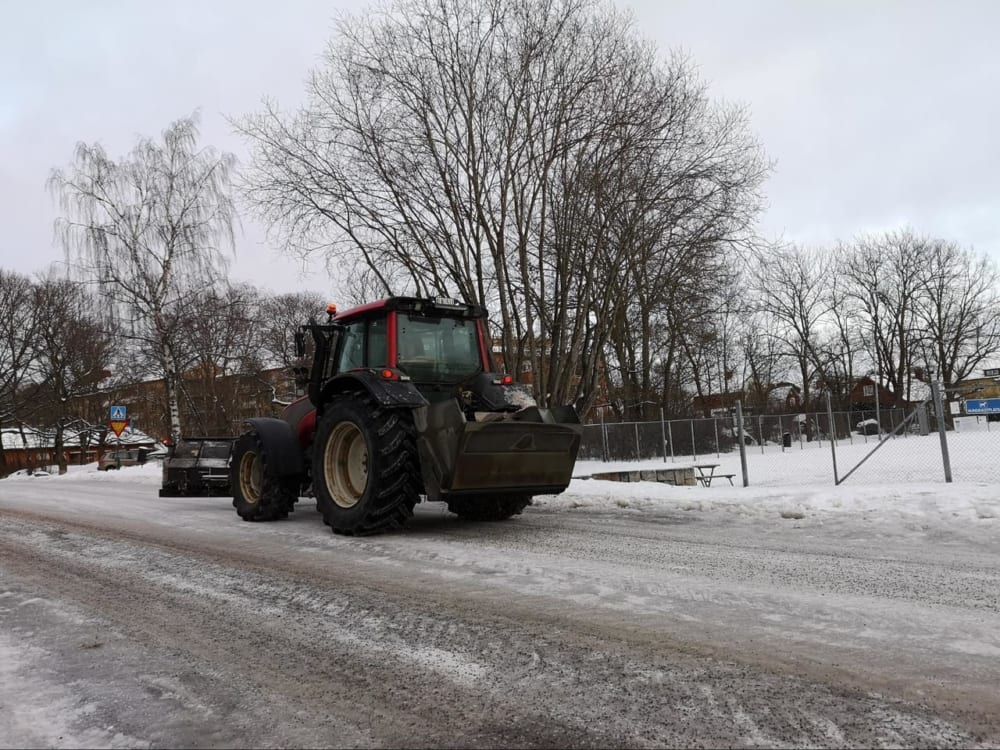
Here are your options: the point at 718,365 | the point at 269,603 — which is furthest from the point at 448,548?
the point at 718,365

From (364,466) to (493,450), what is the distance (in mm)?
1590

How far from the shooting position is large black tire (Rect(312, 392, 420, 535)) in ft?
22.0

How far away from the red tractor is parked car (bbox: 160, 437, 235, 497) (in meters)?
4.94

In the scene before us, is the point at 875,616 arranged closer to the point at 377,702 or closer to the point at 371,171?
the point at 377,702

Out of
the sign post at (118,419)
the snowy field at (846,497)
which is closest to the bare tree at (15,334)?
the sign post at (118,419)

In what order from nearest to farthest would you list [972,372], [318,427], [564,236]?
[318,427] < [564,236] < [972,372]

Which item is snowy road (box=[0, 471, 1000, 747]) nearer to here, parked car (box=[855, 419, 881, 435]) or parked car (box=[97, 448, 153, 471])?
parked car (box=[855, 419, 881, 435])

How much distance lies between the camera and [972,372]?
156 ft

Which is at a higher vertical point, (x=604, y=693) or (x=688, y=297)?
(x=688, y=297)

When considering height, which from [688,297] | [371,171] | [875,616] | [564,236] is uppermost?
[371,171]

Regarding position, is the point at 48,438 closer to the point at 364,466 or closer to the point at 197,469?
the point at 197,469

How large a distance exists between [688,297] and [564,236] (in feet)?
12.8

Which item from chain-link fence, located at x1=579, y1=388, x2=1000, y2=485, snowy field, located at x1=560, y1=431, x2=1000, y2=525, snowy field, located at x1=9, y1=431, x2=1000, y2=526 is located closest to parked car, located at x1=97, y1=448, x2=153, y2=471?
chain-link fence, located at x1=579, y1=388, x2=1000, y2=485

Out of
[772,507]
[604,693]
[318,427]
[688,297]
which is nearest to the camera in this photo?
[604,693]
